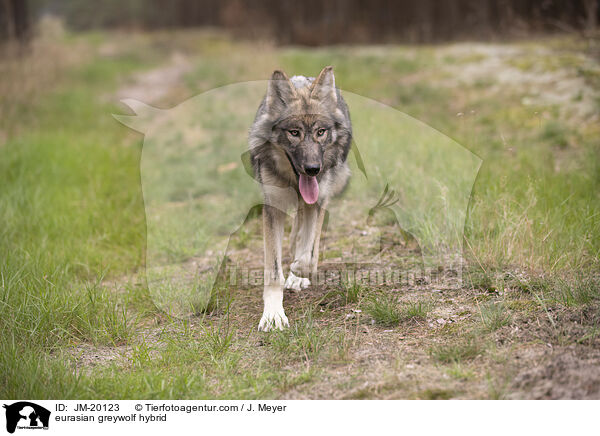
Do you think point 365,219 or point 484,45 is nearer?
point 365,219

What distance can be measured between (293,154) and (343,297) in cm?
109

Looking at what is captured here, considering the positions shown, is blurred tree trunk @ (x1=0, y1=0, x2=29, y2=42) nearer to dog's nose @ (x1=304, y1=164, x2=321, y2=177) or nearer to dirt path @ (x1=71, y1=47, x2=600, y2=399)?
dirt path @ (x1=71, y1=47, x2=600, y2=399)

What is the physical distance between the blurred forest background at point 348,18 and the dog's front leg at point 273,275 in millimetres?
5955

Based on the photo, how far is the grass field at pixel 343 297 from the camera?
9.00 feet

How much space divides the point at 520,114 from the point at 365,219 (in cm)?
364

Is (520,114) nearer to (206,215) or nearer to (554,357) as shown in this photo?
(206,215)

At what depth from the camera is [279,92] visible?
3.43 meters

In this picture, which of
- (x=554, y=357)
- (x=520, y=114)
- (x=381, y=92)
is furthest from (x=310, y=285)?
(x=381, y=92)

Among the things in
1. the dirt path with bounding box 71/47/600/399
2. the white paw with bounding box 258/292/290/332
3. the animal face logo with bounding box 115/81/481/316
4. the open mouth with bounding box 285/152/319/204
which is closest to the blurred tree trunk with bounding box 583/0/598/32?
the animal face logo with bounding box 115/81/481/316
